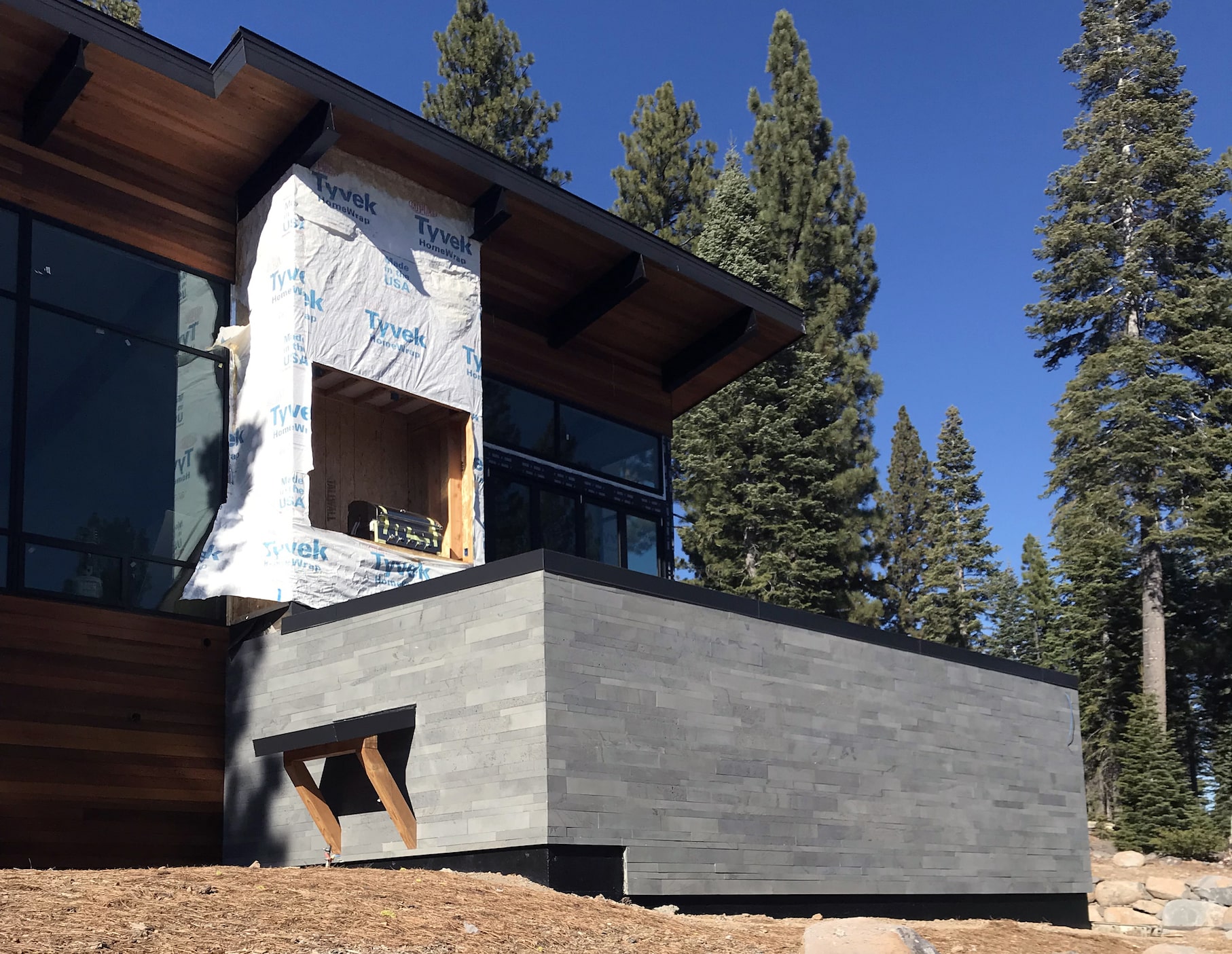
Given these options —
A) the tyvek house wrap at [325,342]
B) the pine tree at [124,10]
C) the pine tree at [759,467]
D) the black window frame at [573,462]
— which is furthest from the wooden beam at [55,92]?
the pine tree at [759,467]

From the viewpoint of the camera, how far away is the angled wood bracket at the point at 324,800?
9633 mm

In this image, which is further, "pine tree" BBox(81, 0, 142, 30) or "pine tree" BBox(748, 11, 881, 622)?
"pine tree" BBox(748, 11, 881, 622)

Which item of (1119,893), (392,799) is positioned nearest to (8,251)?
(392,799)

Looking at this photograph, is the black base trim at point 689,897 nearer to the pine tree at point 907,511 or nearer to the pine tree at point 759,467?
the pine tree at point 759,467

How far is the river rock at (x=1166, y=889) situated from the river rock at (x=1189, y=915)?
2379mm

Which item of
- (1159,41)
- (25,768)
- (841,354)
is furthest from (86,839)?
(1159,41)

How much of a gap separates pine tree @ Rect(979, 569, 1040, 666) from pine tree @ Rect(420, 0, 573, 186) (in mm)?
32497

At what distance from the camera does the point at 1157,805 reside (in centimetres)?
2527

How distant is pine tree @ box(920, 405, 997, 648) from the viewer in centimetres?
4122

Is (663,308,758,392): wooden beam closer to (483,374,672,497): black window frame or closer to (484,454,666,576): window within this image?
(483,374,672,497): black window frame

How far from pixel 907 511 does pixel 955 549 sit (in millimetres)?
2549

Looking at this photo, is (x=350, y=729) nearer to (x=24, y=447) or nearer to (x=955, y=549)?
(x=24, y=447)

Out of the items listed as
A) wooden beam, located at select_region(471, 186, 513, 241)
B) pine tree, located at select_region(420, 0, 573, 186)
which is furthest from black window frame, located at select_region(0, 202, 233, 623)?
pine tree, located at select_region(420, 0, 573, 186)

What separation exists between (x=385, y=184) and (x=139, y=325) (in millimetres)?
2843
